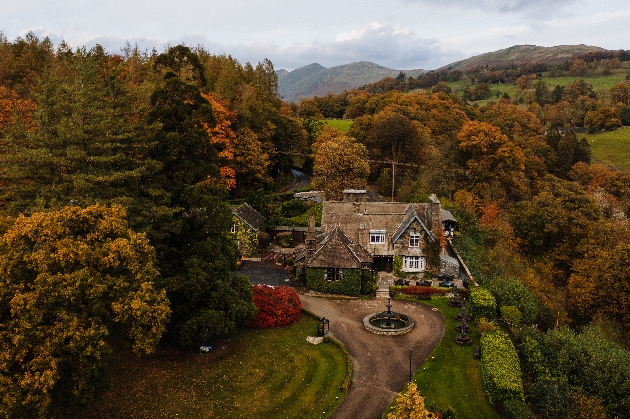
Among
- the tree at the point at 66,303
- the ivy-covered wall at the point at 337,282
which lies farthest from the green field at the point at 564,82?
the tree at the point at 66,303

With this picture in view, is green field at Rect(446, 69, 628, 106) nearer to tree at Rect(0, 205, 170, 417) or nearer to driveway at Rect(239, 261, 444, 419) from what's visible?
driveway at Rect(239, 261, 444, 419)

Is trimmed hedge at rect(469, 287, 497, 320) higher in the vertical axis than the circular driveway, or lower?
higher

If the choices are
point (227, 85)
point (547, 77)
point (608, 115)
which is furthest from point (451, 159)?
point (547, 77)

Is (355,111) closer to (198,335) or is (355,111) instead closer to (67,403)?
(198,335)

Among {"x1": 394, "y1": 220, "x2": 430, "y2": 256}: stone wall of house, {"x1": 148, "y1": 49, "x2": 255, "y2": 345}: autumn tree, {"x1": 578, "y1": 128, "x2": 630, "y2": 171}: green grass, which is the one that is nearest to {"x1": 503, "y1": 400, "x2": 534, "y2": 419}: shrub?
{"x1": 148, "y1": 49, "x2": 255, "y2": 345}: autumn tree

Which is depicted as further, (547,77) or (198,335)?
(547,77)

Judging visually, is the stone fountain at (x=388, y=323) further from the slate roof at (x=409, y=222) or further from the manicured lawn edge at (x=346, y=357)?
the slate roof at (x=409, y=222)
